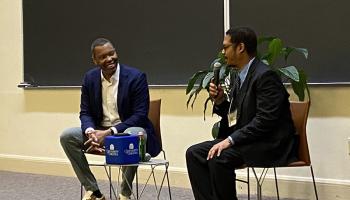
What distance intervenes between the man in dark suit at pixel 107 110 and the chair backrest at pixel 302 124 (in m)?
0.93

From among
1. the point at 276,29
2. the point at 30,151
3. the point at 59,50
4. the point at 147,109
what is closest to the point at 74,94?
the point at 59,50

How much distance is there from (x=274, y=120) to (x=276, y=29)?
127 cm

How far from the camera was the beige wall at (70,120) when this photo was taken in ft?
12.6

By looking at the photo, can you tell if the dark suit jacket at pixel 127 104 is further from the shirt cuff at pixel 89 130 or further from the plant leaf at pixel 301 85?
the plant leaf at pixel 301 85

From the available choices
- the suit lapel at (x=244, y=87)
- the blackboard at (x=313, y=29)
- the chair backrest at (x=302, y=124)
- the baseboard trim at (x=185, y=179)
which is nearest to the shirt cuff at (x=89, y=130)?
the suit lapel at (x=244, y=87)

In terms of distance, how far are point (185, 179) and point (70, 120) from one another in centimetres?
131

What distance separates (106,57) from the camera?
3.63 metres

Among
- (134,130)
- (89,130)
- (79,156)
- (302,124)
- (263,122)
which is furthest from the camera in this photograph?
(79,156)

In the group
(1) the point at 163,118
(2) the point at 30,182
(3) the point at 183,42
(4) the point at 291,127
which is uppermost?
(3) the point at 183,42

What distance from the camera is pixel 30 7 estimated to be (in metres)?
5.32

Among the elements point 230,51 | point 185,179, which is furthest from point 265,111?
point 185,179

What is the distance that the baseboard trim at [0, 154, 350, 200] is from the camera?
383 cm

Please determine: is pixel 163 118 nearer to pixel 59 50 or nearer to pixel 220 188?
pixel 59 50

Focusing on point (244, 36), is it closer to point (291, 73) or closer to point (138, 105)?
point (291, 73)
